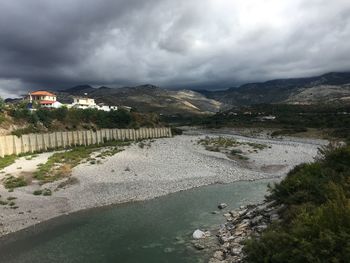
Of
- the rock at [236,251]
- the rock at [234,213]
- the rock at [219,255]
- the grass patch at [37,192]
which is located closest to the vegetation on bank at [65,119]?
the grass patch at [37,192]

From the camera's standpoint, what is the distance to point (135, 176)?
2032 inches

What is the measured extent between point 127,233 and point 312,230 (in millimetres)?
16841

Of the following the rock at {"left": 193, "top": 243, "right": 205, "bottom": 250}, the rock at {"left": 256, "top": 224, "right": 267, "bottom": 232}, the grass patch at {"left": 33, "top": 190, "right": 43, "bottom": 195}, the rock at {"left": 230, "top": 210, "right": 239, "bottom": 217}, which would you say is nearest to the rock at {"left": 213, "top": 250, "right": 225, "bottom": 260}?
the rock at {"left": 193, "top": 243, "right": 205, "bottom": 250}

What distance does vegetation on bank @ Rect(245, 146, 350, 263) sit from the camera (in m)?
15.9

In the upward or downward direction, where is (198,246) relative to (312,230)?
downward

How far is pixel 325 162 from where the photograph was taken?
97.3 ft

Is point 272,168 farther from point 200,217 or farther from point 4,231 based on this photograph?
point 4,231

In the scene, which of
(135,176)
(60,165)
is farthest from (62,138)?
(135,176)

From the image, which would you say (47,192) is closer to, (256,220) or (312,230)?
(256,220)

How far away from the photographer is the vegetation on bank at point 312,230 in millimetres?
15921

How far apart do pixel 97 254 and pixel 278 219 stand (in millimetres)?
12354

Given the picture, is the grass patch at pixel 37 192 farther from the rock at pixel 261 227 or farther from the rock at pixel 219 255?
the rock at pixel 261 227

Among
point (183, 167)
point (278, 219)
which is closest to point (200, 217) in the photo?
point (278, 219)

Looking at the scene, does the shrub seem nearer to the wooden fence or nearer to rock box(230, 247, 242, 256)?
rock box(230, 247, 242, 256)
